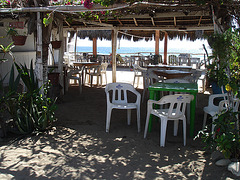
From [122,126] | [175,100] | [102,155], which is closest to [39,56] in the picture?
[122,126]

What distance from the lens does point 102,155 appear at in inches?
145

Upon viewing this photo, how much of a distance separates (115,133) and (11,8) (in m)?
2.87

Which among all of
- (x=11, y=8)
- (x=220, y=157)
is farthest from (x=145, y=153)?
(x=11, y=8)

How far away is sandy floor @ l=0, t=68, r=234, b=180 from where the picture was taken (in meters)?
3.14

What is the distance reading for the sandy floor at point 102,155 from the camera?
10.3 ft

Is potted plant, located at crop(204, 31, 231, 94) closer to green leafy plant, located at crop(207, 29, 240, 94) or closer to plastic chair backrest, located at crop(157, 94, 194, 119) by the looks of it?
green leafy plant, located at crop(207, 29, 240, 94)

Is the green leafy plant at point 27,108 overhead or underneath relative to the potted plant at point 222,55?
underneath

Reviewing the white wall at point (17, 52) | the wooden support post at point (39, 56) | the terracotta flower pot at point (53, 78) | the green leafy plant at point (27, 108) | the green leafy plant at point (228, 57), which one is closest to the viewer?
the green leafy plant at point (228, 57)

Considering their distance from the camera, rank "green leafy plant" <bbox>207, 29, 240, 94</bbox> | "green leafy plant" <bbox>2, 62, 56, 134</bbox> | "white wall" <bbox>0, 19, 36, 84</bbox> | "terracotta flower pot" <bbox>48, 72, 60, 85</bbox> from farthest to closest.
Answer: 1. "white wall" <bbox>0, 19, 36, 84</bbox>
2. "terracotta flower pot" <bbox>48, 72, 60, 85</bbox>
3. "green leafy plant" <bbox>2, 62, 56, 134</bbox>
4. "green leafy plant" <bbox>207, 29, 240, 94</bbox>

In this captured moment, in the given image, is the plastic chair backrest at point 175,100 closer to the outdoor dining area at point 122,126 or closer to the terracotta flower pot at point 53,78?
the outdoor dining area at point 122,126

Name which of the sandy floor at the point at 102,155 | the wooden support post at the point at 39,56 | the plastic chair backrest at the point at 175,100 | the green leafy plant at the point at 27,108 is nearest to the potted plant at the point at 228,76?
the sandy floor at the point at 102,155

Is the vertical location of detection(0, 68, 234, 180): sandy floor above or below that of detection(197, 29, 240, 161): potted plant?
below

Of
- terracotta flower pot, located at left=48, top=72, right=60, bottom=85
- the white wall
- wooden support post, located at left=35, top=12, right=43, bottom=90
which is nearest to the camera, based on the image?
wooden support post, located at left=35, top=12, right=43, bottom=90

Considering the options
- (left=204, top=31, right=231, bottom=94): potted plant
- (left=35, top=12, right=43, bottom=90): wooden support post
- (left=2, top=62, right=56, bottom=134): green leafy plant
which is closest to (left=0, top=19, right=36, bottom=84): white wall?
(left=35, top=12, right=43, bottom=90): wooden support post
